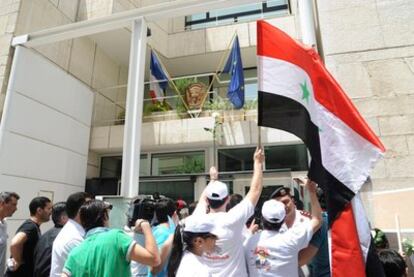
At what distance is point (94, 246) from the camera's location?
2.26 metres

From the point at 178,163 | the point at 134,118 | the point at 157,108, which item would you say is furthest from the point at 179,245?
the point at 157,108

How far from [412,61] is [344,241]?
3.42 m

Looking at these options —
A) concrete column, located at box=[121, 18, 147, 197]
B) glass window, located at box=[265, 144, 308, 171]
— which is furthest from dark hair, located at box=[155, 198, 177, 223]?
glass window, located at box=[265, 144, 308, 171]

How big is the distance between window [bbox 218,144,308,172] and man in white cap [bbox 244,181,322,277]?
233 inches

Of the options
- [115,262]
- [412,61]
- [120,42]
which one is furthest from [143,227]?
Result: [120,42]

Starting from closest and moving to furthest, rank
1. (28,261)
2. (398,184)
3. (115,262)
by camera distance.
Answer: (115,262) < (28,261) < (398,184)

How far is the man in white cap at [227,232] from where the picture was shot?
227 centimetres

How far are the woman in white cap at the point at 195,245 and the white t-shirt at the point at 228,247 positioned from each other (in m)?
0.04

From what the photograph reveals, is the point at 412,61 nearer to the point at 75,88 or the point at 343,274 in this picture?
the point at 343,274

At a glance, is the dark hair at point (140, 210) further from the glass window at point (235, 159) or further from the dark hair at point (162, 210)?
the glass window at point (235, 159)

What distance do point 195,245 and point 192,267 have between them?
0.14 metres

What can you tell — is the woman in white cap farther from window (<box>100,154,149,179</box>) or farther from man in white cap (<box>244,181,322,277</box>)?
window (<box>100,154,149,179</box>)

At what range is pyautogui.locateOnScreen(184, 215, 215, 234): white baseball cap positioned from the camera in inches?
90.1

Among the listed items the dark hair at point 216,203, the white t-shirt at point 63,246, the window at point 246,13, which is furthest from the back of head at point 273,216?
the window at point 246,13
